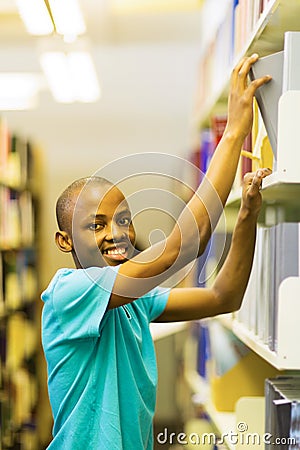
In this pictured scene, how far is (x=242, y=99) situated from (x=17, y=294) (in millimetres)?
2262

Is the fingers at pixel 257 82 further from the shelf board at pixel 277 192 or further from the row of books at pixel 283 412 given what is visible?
the row of books at pixel 283 412

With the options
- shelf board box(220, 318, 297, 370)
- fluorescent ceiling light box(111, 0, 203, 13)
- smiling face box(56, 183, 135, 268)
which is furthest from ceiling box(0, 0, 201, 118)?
smiling face box(56, 183, 135, 268)

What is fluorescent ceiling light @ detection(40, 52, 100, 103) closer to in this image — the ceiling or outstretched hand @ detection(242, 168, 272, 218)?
the ceiling

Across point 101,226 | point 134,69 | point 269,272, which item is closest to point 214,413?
point 269,272

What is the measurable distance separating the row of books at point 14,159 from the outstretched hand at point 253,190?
1.81 metres

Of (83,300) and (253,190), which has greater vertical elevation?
(253,190)

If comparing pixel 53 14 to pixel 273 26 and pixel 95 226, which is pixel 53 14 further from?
pixel 95 226

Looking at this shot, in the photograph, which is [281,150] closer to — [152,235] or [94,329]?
[152,235]

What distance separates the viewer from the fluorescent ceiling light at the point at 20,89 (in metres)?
3.87

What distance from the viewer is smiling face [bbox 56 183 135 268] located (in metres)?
1.16

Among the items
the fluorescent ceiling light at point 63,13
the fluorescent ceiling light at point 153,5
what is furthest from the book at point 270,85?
the fluorescent ceiling light at point 153,5

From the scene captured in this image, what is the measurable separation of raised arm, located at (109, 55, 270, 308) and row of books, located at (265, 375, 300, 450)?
288 mm

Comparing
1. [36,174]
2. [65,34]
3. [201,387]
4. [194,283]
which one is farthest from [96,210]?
[36,174]

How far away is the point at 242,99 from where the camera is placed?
1157 millimetres
